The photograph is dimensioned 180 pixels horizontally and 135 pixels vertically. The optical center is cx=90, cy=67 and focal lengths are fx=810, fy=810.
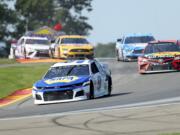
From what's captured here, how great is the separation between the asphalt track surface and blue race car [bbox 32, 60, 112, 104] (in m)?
0.37

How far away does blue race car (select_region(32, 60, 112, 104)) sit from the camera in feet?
72.8

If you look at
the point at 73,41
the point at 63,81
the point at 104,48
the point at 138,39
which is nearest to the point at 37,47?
the point at 73,41

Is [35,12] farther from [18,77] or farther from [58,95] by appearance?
[58,95]

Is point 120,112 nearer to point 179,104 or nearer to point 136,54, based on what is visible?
point 179,104

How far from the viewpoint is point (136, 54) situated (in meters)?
40.4

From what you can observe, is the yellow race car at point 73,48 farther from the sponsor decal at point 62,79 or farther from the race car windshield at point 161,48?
the sponsor decal at point 62,79

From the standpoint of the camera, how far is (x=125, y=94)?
23.9 meters

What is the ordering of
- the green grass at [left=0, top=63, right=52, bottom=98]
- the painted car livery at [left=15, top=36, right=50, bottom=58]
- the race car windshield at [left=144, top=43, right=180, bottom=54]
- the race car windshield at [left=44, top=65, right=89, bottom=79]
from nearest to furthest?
the race car windshield at [left=44, top=65, right=89, bottom=79] < the green grass at [left=0, top=63, right=52, bottom=98] < the race car windshield at [left=144, top=43, right=180, bottom=54] < the painted car livery at [left=15, top=36, right=50, bottom=58]

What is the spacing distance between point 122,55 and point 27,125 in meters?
25.6

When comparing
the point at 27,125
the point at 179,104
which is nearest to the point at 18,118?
the point at 27,125

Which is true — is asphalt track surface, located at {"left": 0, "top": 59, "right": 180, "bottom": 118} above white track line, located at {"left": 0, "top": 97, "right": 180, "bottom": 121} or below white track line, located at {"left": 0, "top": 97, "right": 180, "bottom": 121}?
below

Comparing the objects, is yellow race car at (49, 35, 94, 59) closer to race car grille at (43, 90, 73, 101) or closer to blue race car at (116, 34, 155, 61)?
blue race car at (116, 34, 155, 61)

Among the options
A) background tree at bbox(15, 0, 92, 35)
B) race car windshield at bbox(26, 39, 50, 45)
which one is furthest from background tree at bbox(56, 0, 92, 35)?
race car windshield at bbox(26, 39, 50, 45)

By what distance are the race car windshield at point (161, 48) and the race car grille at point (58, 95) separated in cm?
1054
